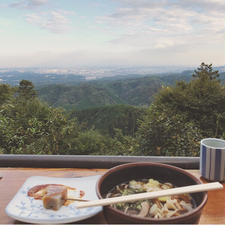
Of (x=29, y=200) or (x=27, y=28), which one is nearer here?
(x=29, y=200)

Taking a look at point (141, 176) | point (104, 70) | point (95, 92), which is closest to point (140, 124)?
point (141, 176)

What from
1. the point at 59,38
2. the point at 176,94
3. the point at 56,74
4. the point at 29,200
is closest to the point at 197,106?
the point at 176,94

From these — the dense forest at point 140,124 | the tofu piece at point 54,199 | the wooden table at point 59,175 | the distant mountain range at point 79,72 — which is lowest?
the dense forest at point 140,124

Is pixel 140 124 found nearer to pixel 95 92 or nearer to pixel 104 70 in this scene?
pixel 104 70

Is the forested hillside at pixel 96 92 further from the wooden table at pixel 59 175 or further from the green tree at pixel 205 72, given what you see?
the wooden table at pixel 59 175

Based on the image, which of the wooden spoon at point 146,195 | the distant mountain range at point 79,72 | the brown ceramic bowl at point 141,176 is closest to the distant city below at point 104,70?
the distant mountain range at point 79,72

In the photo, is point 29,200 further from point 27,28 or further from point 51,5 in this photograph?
point 27,28

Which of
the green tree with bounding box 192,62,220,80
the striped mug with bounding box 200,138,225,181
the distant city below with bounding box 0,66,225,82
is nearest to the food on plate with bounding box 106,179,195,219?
the striped mug with bounding box 200,138,225,181
